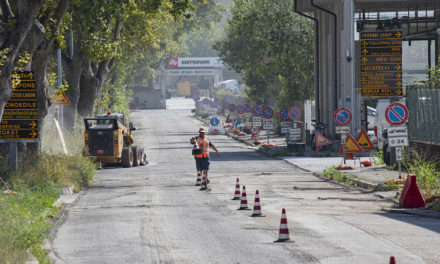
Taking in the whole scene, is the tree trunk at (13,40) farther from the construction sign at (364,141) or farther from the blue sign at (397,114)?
the construction sign at (364,141)

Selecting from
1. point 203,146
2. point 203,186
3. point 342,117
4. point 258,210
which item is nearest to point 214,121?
point 342,117

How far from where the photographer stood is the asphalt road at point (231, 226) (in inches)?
427

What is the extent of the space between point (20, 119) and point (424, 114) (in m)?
12.3

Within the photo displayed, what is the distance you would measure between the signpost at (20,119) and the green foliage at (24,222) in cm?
232

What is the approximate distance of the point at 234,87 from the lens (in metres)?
136

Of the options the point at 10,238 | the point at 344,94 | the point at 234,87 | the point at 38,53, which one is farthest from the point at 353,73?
the point at 234,87

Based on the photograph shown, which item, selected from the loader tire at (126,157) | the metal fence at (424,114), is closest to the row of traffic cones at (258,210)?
the metal fence at (424,114)

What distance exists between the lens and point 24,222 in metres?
12.5

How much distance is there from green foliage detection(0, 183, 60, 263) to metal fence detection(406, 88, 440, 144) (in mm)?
11542

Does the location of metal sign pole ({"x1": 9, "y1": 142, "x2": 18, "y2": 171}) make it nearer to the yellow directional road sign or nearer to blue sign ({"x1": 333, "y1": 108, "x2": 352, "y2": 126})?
the yellow directional road sign

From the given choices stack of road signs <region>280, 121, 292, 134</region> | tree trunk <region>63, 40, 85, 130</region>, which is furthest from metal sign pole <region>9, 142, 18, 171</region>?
stack of road signs <region>280, 121, 292, 134</region>

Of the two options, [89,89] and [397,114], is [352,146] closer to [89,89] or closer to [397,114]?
[397,114]

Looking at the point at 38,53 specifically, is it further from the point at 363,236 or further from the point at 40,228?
the point at 363,236

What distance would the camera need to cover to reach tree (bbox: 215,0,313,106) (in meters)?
47.5
